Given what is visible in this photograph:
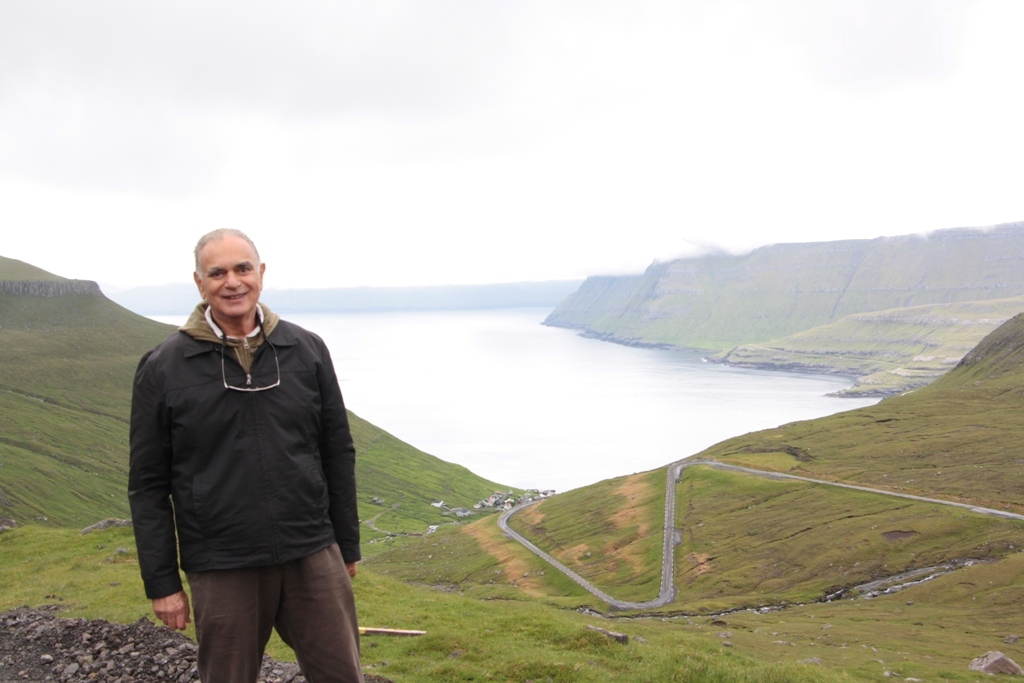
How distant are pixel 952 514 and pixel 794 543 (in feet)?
50.9

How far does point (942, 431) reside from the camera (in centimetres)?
11538

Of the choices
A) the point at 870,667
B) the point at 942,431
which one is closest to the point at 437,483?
the point at 942,431

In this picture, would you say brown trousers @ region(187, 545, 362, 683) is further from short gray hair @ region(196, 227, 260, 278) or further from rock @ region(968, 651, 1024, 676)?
rock @ region(968, 651, 1024, 676)

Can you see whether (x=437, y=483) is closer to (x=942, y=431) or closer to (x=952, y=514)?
(x=942, y=431)

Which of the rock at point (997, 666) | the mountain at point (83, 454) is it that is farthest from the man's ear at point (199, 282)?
the mountain at point (83, 454)

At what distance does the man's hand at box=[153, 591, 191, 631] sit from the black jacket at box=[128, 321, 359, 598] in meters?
0.07

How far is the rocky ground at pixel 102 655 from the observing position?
13.9 metres

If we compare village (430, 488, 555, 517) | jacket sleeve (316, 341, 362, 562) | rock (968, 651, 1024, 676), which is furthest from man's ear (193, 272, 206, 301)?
village (430, 488, 555, 517)

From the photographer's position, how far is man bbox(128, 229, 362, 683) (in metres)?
7.23

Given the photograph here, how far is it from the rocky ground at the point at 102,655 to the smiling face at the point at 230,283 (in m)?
8.06

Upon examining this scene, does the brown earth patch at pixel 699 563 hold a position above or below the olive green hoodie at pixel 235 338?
below

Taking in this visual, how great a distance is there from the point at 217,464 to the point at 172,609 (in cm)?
157

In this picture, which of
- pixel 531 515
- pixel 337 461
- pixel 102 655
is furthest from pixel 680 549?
pixel 337 461

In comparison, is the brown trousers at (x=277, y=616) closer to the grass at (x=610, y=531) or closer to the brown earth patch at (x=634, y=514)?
the grass at (x=610, y=531)
